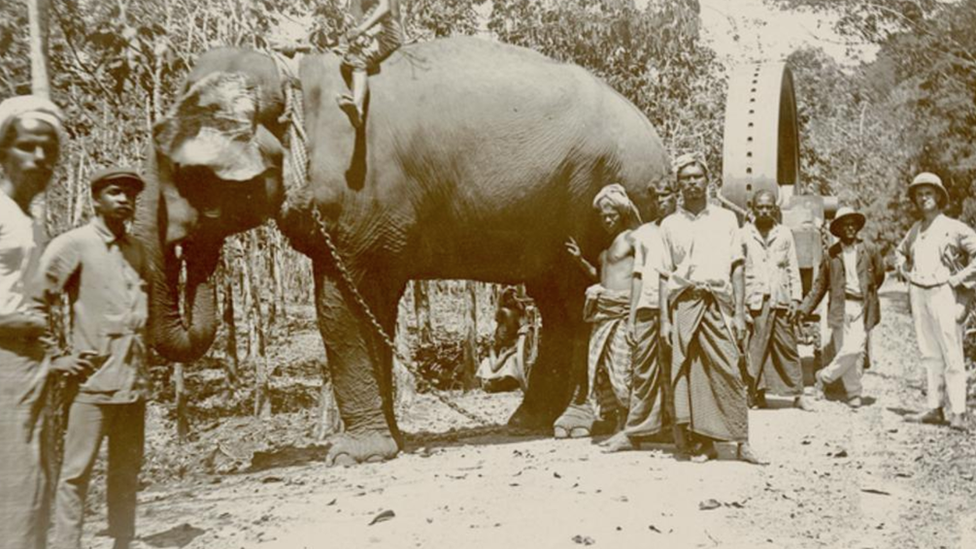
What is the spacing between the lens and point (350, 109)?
24.1ft

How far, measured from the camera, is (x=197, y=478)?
7.76 meters

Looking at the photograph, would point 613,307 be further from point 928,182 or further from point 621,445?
point 928,182

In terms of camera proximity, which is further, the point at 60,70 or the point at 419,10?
the point at 419,10

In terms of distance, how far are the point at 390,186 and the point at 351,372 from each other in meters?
1.38

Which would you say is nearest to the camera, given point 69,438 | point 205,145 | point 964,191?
point 69,438

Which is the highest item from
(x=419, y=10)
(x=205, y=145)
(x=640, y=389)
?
(x=419, y=10)

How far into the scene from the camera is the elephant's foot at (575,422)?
27.5ft

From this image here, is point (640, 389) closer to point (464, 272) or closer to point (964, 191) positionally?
point (464, 272)

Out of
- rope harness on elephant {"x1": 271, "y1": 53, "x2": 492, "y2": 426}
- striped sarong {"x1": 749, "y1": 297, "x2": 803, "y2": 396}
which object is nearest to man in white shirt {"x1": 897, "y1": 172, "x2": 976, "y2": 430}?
striped sarong {"x1": 749, "y1": 297, "x2": 803, "y2": 396}

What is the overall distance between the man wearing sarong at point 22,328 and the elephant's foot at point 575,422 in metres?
5.01

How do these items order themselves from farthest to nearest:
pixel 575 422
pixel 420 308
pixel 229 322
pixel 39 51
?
pixel 420 308, pixel 229 322, pixel 575 422, pixel 39 51

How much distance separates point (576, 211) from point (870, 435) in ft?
9.59

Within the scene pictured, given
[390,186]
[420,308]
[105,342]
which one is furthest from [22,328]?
[420,308]

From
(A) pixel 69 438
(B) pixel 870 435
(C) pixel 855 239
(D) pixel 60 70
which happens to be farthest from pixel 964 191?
(A) pixel 69 438
